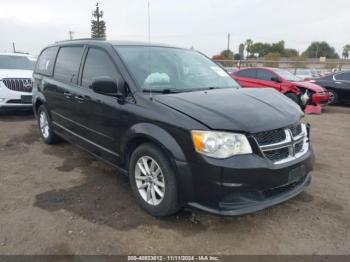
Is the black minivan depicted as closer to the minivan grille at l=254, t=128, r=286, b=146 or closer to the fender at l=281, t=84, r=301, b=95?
the minivan grille at l=254, t=128, r=286, b=146

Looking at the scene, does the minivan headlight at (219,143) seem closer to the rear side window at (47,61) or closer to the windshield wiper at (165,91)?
the windshield wiper at (165,91)

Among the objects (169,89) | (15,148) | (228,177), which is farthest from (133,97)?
(15,148)

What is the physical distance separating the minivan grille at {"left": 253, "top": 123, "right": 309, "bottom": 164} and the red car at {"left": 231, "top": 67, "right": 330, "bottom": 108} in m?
7.26

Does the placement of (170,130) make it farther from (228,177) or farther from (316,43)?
(316,43)

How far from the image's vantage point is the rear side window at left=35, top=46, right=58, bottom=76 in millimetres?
5395

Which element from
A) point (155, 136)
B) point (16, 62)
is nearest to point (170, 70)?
point (155, 136)

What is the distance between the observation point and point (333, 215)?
3.42 metres

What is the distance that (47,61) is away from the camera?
5.63m

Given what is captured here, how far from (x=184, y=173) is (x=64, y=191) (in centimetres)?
186

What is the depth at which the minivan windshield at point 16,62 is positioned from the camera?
8.97m

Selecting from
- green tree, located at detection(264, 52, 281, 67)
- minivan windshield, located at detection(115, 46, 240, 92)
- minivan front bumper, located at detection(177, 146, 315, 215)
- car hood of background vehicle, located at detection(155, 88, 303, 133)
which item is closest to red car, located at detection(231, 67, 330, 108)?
minivan windshield, located at detection(115, 46, 240, 92)

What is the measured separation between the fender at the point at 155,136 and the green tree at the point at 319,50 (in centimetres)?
8978

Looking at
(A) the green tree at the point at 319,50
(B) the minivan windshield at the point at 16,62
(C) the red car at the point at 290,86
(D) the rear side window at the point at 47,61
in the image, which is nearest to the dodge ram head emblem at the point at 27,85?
(B) the minivan windshield at the point at 16,62

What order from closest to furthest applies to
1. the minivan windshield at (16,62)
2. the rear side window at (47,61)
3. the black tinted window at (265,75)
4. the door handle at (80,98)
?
the door handle at (80,98)
the rear side window at (47,61)
the minivan windshield at (16,62)
the black tinted window at (265,75)
